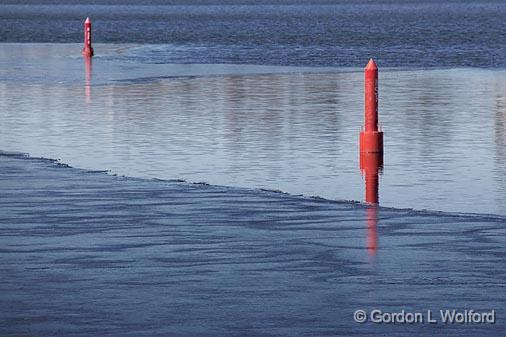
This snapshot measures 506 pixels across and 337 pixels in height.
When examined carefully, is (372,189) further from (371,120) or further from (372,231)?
(372,231)

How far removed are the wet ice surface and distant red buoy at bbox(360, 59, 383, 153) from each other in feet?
9.78

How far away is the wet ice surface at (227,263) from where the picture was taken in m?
9.14

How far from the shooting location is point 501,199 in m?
15.0

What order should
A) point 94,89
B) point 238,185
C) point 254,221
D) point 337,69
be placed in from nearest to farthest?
point 254,221, point 238,185, point 94,89, point 337,69

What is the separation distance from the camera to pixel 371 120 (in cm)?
1800

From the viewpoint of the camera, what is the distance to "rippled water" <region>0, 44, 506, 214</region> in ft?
54.4

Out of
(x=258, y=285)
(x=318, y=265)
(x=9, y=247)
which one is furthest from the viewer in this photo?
(x=9, y=247)

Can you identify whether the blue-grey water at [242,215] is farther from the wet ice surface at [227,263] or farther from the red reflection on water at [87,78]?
the red reflection on water at [87,78]

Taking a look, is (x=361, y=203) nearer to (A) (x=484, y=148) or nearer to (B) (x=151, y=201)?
(B) (x=151, y=201)

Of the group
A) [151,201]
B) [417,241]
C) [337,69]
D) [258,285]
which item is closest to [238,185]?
[151,201]

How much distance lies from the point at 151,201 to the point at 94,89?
17.5 m

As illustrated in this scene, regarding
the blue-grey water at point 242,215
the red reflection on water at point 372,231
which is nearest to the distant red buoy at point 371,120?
the blue-grey water at point 242,215

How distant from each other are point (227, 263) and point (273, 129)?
37.8 feet

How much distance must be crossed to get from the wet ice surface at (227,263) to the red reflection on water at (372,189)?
5 centimetres
